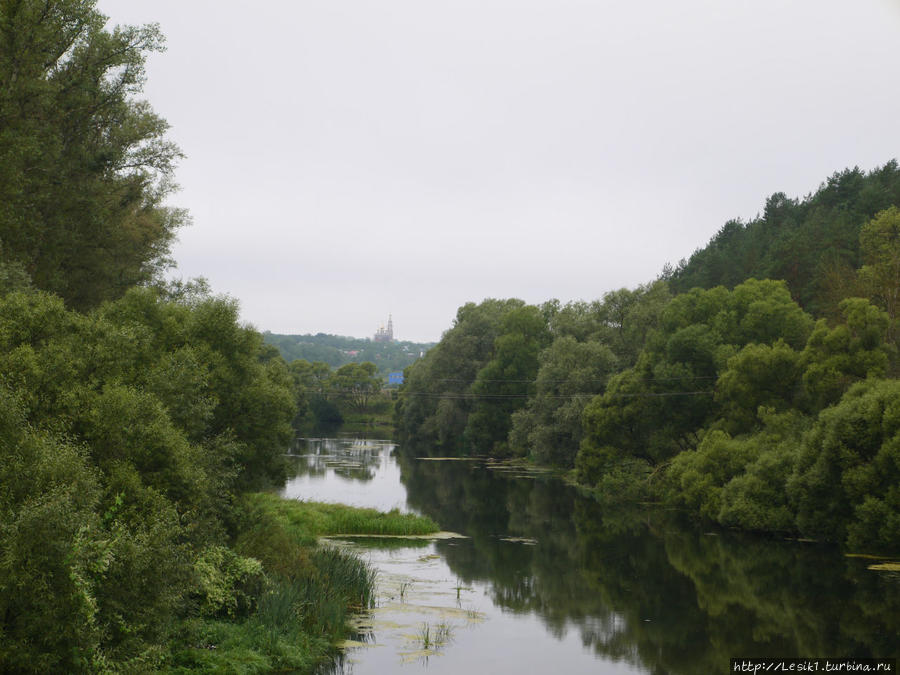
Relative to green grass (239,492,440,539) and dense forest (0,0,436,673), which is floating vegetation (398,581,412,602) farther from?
green grass (239,492,440,539)

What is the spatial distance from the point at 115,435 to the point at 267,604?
22.0 feet

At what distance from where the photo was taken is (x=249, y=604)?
20.6m

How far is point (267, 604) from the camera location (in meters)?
20.5

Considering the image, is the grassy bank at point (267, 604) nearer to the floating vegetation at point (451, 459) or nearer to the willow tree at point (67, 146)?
the willow tree at point (67, 146)

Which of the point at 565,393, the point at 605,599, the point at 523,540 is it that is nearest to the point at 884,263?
the point at 565,393

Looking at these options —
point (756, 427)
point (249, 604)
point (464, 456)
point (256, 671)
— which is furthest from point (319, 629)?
point (464, 456)

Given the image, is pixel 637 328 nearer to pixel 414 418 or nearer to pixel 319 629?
pixel 414 418

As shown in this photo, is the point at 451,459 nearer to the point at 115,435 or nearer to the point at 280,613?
the point at 280,613

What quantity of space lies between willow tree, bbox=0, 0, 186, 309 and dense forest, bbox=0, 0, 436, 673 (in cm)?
8

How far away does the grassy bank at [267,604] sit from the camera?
18.1 metres

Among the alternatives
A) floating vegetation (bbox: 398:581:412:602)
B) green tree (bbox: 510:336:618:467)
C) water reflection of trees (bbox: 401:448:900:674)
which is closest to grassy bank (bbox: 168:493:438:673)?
floating vegetation (bbox: 398:581:412:602)

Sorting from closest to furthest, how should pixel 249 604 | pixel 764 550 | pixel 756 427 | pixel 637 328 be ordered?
1. pixel 249 604
2. pixel 764 550
3. pixel 756 427
4. pixel 637 328

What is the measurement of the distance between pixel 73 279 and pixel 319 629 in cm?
1725

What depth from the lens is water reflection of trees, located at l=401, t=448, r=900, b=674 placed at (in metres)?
23.1
